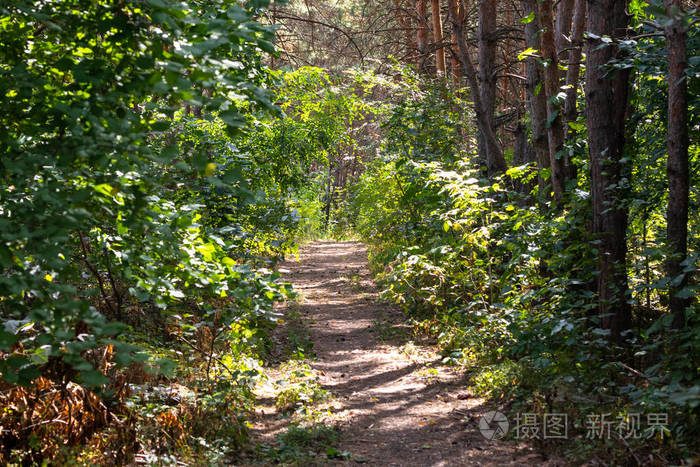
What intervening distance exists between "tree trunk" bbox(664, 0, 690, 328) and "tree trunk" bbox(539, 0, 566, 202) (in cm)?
176

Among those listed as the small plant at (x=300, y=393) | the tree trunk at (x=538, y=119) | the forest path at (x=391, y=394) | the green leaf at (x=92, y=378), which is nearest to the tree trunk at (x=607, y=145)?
the forest path at (x=391, y=394)

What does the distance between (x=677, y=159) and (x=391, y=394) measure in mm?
3636

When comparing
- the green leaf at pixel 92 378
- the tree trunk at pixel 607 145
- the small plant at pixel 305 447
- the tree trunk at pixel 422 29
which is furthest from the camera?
the tree trunk at pixel 422 29

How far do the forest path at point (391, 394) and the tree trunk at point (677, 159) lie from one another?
173 cm

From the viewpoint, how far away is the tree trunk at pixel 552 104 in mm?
6148

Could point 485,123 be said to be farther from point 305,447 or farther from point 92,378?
point 92,378

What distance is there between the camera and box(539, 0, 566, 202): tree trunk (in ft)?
20.2

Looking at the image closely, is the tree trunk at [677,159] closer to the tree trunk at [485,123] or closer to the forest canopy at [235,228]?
the forest canopy at [235,228]

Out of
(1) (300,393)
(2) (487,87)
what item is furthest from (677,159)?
(2) (487,87)

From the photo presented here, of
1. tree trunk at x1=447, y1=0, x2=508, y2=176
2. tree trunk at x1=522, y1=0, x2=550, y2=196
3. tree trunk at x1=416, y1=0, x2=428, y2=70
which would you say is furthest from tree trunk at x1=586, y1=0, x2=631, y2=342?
tree trunk at x1=416, y1=0, x2=428, y2=70

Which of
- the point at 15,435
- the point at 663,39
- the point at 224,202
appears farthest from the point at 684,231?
the point at 15,435

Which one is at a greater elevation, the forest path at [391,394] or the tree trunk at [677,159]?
the tree trunk at [677,159]

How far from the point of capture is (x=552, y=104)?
6176mm

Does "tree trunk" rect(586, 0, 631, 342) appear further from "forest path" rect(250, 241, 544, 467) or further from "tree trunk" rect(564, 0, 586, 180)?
"forest path" rect(250, 241, 544, 467)
